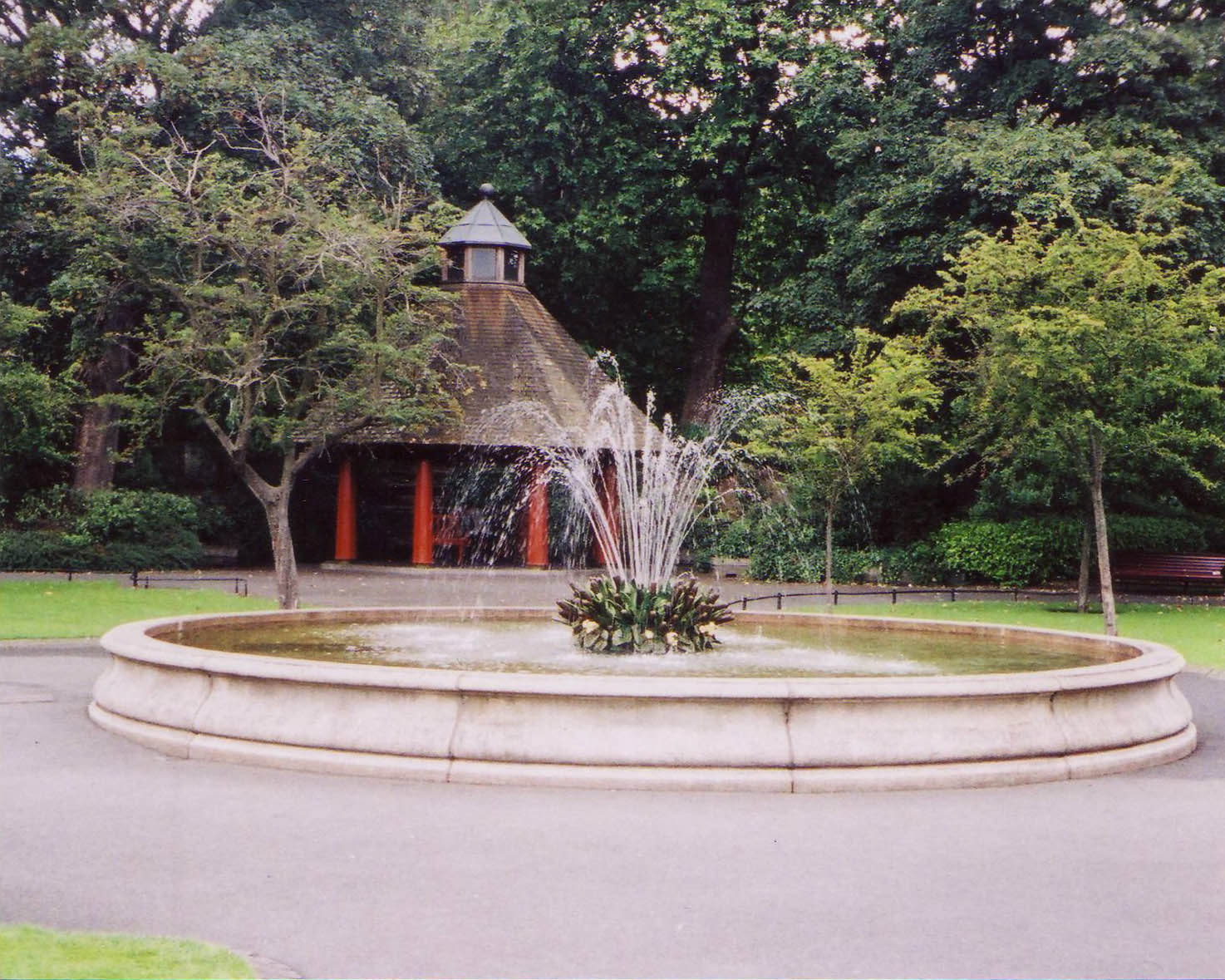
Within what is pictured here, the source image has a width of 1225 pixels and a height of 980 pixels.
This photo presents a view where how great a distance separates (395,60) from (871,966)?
118 feet

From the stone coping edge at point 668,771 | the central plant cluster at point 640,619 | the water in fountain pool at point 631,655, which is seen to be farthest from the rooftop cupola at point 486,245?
the stone coping edge at point 668,771

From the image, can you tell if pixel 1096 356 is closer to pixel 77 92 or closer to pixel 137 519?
pixel 137 519

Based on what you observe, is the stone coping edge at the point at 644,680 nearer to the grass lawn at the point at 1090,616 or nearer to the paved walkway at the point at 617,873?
the paved walkway at the point at 617,873

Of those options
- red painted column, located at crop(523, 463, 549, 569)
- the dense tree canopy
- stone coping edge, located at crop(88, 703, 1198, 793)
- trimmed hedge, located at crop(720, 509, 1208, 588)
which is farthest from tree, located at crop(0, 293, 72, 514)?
stone coping edge, located at crop(88, 703, 1198, 793)

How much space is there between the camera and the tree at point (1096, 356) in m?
21.9

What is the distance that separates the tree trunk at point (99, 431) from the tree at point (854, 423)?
15818mm

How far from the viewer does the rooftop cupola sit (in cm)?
3691

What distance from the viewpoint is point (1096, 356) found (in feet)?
72.2

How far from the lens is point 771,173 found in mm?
39344

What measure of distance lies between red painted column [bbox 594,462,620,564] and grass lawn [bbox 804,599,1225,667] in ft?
25.8

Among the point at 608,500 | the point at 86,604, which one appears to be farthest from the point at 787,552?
the point at 86,604

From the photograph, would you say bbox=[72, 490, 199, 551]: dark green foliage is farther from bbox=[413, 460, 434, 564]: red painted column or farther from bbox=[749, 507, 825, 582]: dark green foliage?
bbox=[749, 507, 825, 582]: dark green foliage

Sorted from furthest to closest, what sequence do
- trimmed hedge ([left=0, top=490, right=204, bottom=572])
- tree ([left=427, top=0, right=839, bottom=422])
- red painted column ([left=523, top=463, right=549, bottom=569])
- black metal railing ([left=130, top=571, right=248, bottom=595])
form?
tree ([left=427, top=0, right=839, bottom=422])
red painted column ([left=523, top=463, right=549, bottom=569])
trimmed hedge ([left=0, top=490, right=204, bottom=572])
black metal railing ([left=130, top=571, right=248, bottom=595])

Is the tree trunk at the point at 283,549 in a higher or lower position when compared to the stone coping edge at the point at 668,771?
higher
